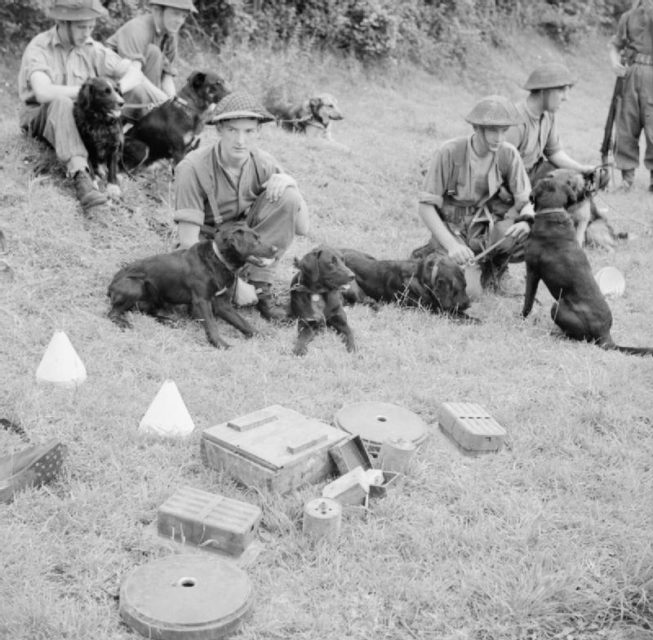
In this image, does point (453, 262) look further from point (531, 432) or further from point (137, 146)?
point (137, 146)

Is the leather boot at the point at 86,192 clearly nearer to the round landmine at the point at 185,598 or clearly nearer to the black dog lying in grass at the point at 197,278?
the black dog lying in grass at the point at 197,278

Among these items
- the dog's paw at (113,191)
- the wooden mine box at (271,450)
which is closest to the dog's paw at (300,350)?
the wooden mine box at (271,450)

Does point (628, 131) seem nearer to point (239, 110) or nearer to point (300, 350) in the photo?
point (239, 110)

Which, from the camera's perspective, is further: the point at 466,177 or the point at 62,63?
the point at 62,63

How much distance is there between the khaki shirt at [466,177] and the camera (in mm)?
6086

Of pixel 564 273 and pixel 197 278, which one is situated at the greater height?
pixel 564 273

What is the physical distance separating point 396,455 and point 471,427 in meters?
0.52

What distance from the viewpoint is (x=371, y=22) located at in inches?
584

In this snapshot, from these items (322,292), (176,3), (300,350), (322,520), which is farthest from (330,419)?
(176,3)

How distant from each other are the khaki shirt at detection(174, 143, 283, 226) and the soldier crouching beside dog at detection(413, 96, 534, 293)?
1401mm

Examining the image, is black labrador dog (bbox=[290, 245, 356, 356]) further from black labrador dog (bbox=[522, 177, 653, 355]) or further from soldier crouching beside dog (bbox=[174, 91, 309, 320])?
black labrador dog (bbox=[522, 177, 653, 355])

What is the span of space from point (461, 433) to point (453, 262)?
2243 millimetres

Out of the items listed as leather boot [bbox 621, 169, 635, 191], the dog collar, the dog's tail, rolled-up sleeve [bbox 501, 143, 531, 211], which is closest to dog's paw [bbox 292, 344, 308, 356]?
the dog collar

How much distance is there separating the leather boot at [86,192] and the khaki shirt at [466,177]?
2.63 meters
